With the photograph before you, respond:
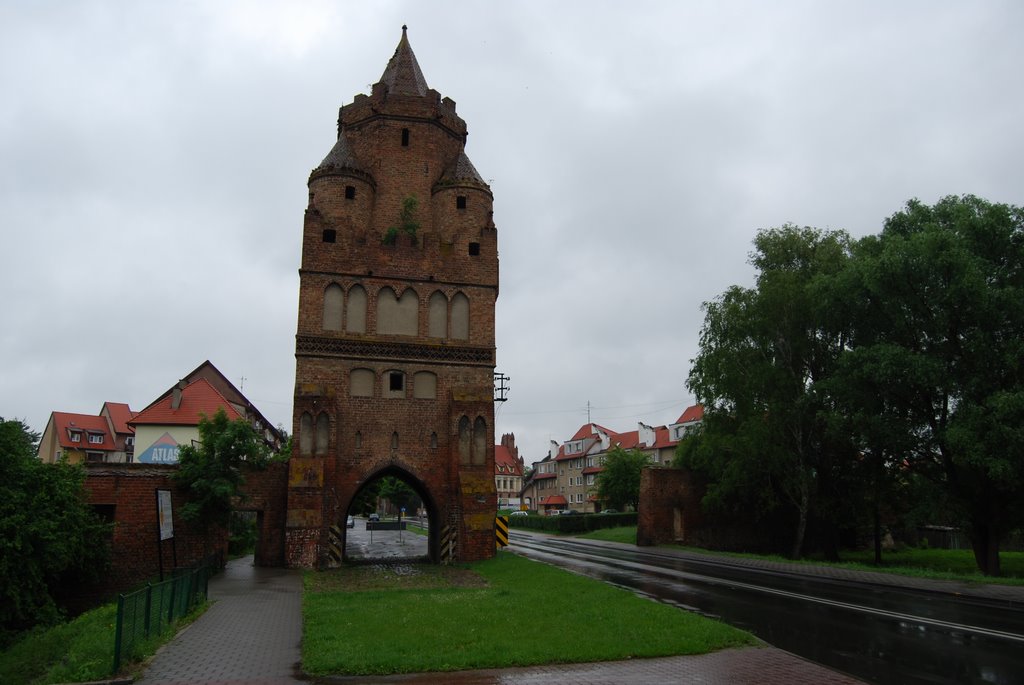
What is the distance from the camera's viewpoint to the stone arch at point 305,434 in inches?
940

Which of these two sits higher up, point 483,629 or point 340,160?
point 340,160

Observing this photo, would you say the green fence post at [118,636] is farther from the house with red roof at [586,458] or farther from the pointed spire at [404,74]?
the house with red roof at [586,458]

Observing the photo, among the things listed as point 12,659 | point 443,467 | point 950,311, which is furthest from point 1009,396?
point 12,659

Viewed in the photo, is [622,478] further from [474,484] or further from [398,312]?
[398,312]

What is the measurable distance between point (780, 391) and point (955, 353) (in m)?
8.63

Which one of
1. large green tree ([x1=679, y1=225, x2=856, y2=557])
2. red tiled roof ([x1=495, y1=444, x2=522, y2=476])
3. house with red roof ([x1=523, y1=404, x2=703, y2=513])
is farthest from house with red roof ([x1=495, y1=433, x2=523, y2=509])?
large green tree ([x1=679, y1=225, x2=856, y2=557])

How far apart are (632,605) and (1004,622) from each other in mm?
6592

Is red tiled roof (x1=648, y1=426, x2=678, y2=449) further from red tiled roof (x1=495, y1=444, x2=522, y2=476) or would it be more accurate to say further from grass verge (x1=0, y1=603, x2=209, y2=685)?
grass verge (x1=0, y1=603, x2=209, y2=685)

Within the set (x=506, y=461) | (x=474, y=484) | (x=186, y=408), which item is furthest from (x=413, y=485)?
(x=506, y=461)

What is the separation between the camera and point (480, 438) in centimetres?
2555

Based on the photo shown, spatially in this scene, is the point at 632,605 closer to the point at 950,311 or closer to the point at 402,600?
the point at 402,600

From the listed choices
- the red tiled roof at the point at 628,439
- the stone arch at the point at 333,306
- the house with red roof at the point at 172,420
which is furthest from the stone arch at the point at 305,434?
the red tiled roof at the point at 628,439

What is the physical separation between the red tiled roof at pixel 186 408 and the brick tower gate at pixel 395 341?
22.8 meters

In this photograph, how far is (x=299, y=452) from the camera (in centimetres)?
2375
